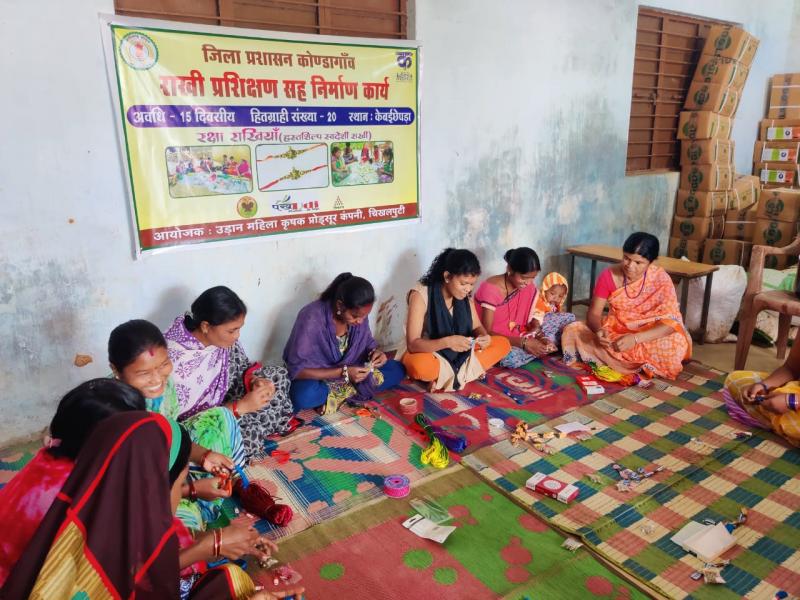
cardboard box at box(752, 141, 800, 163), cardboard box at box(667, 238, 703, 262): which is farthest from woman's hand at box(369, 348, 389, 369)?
cardboard box at box(752, 141, 800, 163)

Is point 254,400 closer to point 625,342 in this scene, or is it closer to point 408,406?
point 408,406

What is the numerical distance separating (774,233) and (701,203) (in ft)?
2.57

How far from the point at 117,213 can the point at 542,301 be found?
10.3 feet

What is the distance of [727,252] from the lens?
6324mm

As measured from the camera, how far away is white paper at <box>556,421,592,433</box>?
3.38m

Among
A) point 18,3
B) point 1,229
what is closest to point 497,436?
point 1,229

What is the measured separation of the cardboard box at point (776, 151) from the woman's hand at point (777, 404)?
17.2 feet

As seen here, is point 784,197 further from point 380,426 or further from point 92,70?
point 92,70

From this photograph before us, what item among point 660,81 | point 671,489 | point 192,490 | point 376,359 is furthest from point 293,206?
point 660,81

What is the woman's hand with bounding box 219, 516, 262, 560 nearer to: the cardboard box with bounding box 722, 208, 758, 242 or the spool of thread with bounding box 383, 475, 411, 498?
the spool of thread with bounding box 383, 475, 411, 498

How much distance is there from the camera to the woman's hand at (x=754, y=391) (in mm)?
3244

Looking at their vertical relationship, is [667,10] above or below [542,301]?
above

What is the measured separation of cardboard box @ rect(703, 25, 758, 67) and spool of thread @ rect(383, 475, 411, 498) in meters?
5.97

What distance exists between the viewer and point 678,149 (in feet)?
21.7
